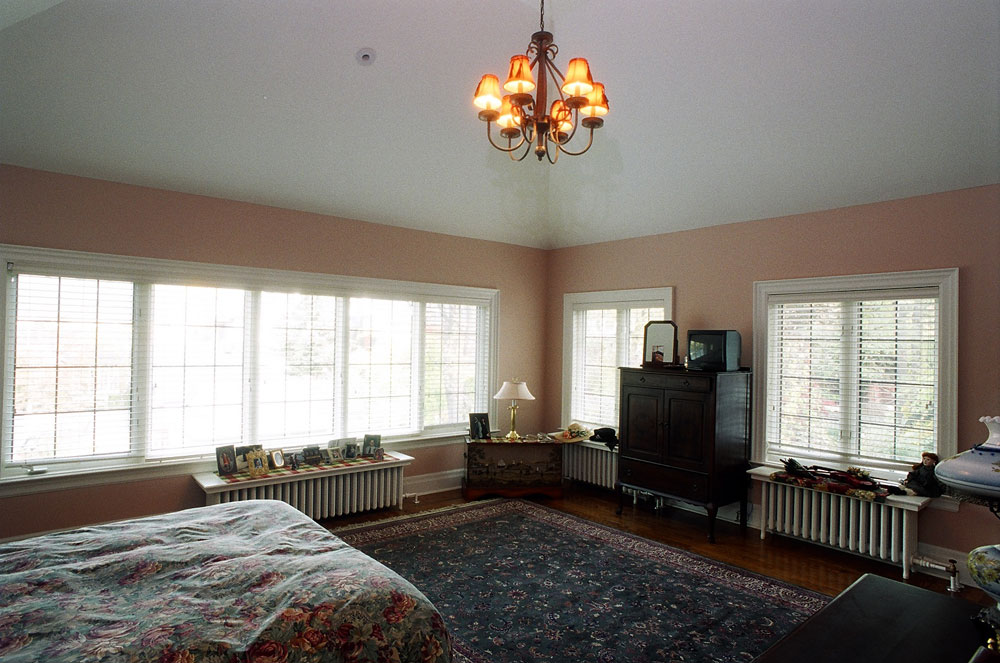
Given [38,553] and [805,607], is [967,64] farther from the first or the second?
[38,553]

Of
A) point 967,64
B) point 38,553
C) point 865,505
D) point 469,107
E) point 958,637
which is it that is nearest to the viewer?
point 958,637

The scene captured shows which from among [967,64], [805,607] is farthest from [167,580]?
[967,64]

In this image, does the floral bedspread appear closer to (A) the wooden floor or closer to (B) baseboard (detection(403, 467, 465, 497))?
(A) the wooden floor

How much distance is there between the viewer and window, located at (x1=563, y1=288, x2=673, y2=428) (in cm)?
573

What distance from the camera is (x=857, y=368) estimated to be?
171 inches

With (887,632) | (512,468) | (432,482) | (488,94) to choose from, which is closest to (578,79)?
(488,94)

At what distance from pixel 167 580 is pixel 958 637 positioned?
8.69ft

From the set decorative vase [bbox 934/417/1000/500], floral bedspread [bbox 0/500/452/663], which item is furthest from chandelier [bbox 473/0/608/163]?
floral bedspread [bbox 0/500/452/663]

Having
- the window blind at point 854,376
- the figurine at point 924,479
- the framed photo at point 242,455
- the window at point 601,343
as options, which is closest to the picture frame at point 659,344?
the window at point 601,343

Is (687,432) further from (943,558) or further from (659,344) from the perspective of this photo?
(943,558)

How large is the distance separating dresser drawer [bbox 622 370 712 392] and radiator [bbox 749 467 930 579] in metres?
0.82

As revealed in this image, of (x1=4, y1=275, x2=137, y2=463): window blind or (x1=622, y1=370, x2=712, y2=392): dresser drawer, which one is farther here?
(x1=622, y1=370, x2=712, y2=392): dresser drawer

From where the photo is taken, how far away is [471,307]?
20.1 feet

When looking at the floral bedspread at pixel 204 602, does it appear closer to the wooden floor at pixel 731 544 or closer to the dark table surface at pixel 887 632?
the dark table surface at pixel 887 632
